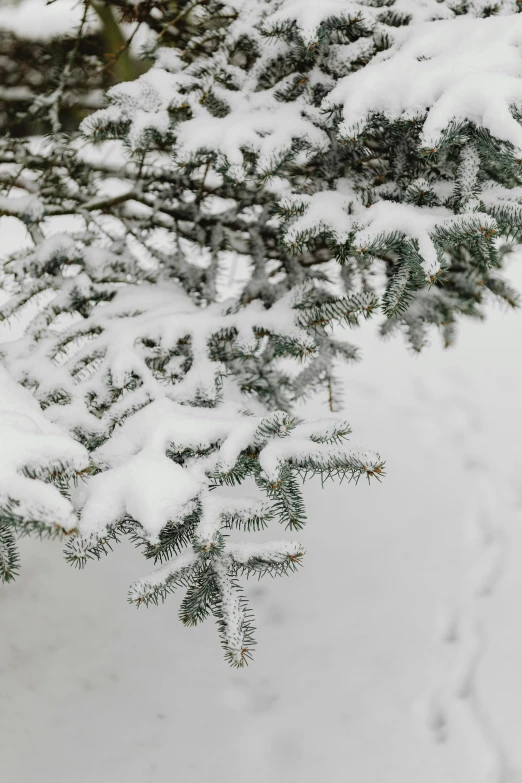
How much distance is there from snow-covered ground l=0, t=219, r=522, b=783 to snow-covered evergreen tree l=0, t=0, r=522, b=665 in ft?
2.62

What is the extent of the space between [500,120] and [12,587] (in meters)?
2.39

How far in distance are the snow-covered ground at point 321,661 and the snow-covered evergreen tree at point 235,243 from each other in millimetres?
797

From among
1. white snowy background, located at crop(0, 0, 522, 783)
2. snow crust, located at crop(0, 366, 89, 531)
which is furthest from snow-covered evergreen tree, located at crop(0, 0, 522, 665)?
white snowy background, located at crop(0, 0, 522, 783)

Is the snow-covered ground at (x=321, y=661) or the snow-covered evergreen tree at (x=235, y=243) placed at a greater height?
the snow-covered evergreen tree at (x=235, y=243)

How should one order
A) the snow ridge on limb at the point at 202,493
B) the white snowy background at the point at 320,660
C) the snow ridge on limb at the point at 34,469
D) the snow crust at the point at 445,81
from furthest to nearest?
the white snowy background at the point at 320,660 → the snow crust at the point at 445,81 → the snow ridge on limb at the point at 202,493 → the snow ridge on limb at the point at 34,469

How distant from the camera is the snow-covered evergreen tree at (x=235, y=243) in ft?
4.18

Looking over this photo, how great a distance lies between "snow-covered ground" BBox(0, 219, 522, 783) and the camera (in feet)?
6.24

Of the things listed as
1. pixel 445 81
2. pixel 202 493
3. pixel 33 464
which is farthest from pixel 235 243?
pixel 33 464

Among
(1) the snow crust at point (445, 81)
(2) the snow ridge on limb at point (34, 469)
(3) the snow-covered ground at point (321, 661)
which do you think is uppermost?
(1) the snow crust at point (445, 81)

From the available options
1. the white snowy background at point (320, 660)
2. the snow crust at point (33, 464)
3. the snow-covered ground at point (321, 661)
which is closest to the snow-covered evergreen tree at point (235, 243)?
the snow crust at point (33, 464)

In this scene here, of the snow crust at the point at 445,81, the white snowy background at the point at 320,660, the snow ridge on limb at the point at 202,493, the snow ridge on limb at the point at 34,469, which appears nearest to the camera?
the snow ridge on limb at the point at 34,469

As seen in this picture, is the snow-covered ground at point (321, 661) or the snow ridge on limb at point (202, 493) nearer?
the snow ridge on limb at point (202, 493)

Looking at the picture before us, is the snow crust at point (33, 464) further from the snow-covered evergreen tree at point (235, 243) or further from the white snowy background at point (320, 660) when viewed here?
the white snowy background at point (320, 660)

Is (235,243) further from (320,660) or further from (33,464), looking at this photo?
(320,660)
